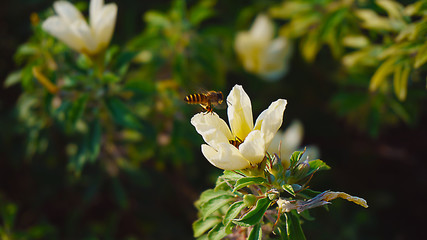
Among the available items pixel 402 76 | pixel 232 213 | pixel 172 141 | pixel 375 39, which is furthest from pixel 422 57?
pixel 172 141

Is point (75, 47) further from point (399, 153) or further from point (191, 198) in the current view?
point (399, 153)

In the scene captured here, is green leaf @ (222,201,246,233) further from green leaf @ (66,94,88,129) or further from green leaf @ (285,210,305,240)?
green leaf @ (66,94,88,129)

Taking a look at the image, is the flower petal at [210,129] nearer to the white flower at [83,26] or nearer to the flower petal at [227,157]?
the flower petal at [227,157]

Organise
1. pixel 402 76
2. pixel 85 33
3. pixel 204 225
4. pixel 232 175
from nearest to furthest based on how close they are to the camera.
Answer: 1. pixel 232 175
2. pixel 204 225
3. pixel 402 76
4. pixel 85 33

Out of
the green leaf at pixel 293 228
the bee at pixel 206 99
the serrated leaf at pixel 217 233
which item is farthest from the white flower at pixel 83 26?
the green leaf at pixel 293 228

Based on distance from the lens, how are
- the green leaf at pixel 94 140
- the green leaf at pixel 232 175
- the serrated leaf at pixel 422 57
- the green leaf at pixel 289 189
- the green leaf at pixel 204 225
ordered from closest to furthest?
the green leaf at pixel 289 189 < the green leaf at pixel 232 175 < the green leaf at pixel 204 225 < the serrated leaf at pixel 422 57 < the green leaf at pixel 94 140

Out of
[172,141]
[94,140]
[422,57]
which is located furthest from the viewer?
[172,141]

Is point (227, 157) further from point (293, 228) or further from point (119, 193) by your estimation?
point (119, 193)
